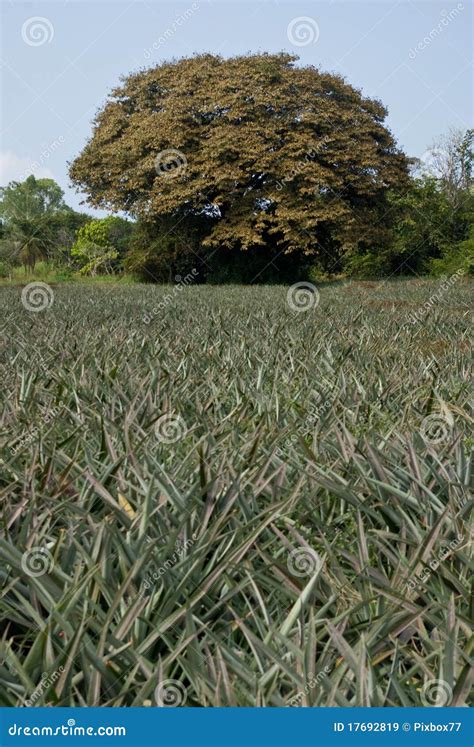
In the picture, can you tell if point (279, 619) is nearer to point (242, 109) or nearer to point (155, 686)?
point (155, 686)

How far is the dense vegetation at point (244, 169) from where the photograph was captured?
2558 cm

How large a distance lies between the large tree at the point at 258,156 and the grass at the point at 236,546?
2246 cm

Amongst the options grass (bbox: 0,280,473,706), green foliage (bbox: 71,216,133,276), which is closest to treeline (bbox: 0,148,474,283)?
green foliage (bbox: 71,216,133,276)

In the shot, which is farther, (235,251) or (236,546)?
(235,251)

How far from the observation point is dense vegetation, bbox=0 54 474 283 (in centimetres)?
2558

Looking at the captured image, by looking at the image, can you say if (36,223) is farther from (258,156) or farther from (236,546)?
(236,546)

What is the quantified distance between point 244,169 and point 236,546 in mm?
25920

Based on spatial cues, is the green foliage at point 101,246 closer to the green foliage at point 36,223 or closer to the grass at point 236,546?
the green foliage at point 36,223

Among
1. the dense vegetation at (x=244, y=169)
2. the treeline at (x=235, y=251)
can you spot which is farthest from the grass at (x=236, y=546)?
the treeline at (x=235, y=251)

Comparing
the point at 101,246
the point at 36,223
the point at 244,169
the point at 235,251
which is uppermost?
the point at 244,169

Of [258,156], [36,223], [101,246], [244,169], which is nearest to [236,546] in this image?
[258,156]

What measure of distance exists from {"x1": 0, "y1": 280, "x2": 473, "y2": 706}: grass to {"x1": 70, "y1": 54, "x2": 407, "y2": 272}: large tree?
22457 mm

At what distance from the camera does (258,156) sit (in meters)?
25.1

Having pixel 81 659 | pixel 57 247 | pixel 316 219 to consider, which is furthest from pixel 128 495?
pixel 57 247
